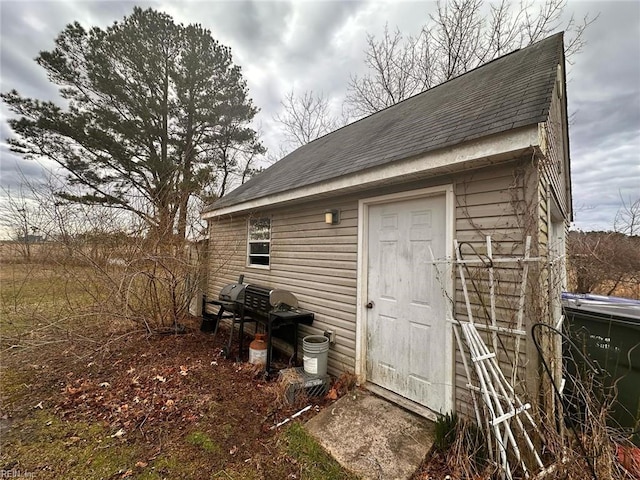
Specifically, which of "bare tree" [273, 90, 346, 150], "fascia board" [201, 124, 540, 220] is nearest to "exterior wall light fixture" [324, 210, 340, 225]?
"fascia board" [201, 124, 540, 220]

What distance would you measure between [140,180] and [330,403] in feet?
39.9

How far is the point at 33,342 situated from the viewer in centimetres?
487

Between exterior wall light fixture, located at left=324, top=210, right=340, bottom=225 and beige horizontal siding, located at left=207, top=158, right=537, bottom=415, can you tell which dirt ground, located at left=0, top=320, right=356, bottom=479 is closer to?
beige horizontal siding, located at left=207, top=158, right=537, bottom=415

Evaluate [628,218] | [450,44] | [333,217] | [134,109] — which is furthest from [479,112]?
[134,109]

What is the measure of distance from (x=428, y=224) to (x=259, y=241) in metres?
3.89

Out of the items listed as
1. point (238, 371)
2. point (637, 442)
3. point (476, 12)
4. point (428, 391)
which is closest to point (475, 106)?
point (428, 391)

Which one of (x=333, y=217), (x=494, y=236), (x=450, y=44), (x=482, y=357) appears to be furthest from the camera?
(x=450, y=44)

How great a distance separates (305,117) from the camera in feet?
52.7

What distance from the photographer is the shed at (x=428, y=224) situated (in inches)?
93.7

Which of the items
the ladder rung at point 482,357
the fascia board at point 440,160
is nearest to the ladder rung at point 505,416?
the ladder rung at point 482,357

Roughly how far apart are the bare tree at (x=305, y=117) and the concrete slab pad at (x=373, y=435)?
14.6m

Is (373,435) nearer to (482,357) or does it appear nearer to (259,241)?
(482,357)

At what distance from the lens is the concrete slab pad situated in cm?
241

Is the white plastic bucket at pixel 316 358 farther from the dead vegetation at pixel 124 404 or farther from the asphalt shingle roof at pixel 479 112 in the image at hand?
the asphalt shingle roof at pixel 479 112
